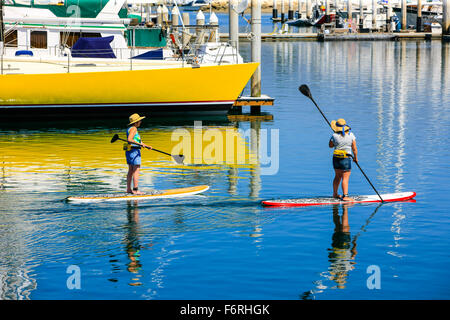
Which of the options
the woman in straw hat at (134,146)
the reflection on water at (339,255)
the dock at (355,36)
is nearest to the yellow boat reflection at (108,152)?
the woman in straw hat at (134,146)

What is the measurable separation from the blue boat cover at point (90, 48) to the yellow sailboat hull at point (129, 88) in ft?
3.29

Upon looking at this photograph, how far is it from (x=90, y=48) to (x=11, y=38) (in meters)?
2.78

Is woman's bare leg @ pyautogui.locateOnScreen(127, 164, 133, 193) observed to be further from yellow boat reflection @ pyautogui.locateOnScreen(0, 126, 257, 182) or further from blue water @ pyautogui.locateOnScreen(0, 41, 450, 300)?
yellow boat reflection @ pyautogui.locateOnScreen(0, 126, 257, 182)

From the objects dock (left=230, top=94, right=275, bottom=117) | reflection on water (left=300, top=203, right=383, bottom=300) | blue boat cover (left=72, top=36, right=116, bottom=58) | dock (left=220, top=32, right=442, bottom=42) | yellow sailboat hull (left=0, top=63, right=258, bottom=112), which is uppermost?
dock (left=220, top=32, right=442, bottom=42)

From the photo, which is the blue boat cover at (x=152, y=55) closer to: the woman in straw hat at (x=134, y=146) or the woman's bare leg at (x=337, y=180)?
the woman in straw hat at (x=134, y=146)

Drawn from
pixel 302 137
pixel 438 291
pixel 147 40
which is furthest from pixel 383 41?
pixel 438 291

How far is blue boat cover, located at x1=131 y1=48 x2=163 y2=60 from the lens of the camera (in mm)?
27192

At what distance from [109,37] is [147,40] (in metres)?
2.88

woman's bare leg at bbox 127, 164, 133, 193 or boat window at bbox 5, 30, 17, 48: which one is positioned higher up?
boat window at bbox 5, 30, 17, 48

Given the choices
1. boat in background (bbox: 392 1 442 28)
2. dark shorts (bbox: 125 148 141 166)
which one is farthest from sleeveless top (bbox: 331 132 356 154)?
boat in background (bbox: 392 1 442 28)

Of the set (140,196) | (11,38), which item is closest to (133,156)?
(140,196)

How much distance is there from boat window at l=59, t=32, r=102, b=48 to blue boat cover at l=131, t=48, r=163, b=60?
173cm

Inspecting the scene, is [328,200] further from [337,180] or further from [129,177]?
[129,177]
